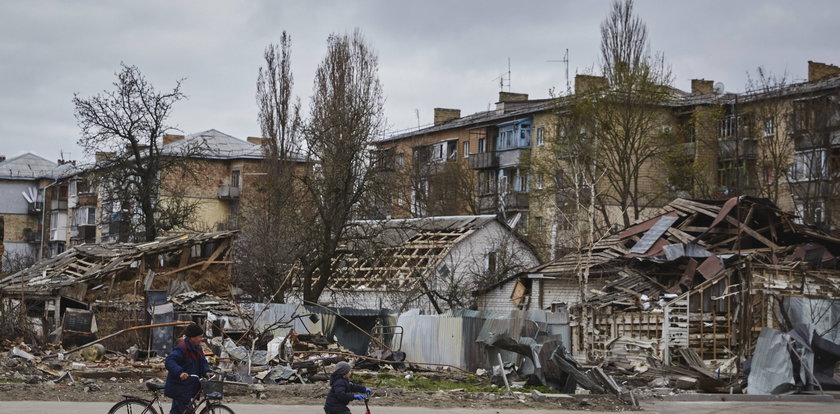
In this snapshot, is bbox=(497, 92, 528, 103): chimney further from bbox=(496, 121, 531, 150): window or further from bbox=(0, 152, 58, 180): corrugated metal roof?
bbox=(0, 152, 58, 180): corrugated metal roof

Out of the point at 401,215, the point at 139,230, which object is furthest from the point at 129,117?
the point at 401,215

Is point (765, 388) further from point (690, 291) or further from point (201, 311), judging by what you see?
point (201, 311)

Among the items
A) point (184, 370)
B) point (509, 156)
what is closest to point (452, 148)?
Answer: point (509, 156)

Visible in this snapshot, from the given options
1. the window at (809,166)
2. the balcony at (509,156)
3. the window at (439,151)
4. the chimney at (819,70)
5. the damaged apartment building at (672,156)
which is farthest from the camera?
the window at (439,151)

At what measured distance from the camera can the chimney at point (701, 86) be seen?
63375mm

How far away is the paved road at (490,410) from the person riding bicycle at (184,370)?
16.7 ft

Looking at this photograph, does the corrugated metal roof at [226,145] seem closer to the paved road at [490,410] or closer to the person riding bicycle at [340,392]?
the paved road at [490,410]

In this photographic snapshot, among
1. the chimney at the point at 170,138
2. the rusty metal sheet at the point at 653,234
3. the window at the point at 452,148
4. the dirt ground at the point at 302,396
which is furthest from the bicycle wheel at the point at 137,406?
the chimney at the point at 170,138

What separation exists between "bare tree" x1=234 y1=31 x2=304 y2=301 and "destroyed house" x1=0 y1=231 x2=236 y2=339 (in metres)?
1.84

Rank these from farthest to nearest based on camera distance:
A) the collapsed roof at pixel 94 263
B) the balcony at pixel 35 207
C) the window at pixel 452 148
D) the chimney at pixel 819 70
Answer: the balcony at pixel 35 207
the window at pixel 452 148
the chimney at pixel 819 70
the collapsed roof at pixel 94 263

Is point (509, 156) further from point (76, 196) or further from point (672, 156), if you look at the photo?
point (76, 196)

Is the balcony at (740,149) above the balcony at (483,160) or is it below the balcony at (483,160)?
below

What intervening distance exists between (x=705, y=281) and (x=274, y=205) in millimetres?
20970

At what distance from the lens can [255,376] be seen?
23609 mm
